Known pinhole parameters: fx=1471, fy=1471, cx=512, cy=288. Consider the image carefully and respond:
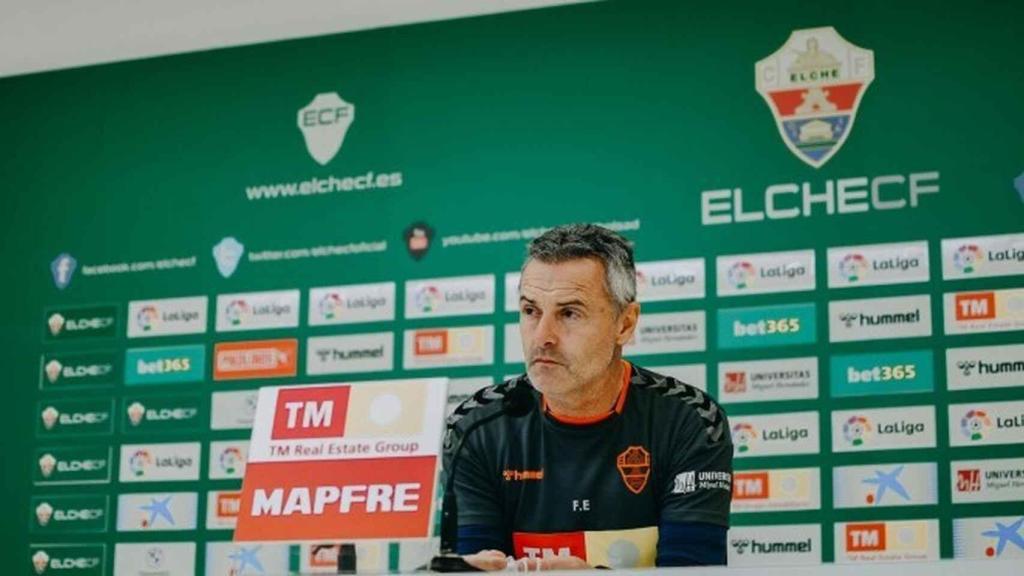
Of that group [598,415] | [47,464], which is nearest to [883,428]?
[598,415]

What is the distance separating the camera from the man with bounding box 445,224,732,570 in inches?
113

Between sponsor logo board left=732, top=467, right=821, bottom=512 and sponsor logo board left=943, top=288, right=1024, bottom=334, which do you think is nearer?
sponsor logo board left=943, top=288, right=1024, bottom=334

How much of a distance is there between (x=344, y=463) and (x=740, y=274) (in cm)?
266

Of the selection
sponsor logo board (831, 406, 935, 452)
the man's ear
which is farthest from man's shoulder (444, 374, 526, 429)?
sponsor logo board (831, 406, 935, 452)

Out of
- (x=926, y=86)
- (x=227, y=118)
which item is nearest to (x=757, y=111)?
(x=926, y=86)

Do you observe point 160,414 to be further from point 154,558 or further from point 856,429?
point 856,429

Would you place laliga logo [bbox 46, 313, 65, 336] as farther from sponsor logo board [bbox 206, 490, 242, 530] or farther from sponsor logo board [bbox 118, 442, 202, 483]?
sponsor logo board [bbox 206, 490, 242, 530]

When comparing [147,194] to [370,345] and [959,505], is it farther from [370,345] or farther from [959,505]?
[959,505]

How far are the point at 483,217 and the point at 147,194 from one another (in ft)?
4.61

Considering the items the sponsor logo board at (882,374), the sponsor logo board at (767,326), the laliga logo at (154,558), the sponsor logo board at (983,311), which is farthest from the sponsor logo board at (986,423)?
the laliga logo at (154,558)

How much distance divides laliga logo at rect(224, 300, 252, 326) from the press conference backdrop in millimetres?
23

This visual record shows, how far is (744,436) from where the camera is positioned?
15.7 ft

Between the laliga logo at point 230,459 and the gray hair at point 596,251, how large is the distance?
2.63 metres

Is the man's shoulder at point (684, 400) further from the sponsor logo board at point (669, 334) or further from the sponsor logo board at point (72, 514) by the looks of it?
the sponsor logo board at point (72, 514)
